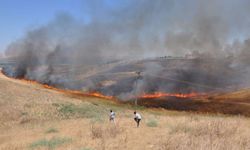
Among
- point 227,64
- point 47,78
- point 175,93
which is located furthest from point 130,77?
point 227,64

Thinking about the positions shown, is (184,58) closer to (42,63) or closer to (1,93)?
(42,63)

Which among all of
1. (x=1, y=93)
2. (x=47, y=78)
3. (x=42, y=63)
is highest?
(x=42, y=63)

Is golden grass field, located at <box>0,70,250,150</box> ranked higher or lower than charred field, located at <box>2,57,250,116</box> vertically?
lower

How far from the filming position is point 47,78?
86125mm

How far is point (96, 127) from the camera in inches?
761

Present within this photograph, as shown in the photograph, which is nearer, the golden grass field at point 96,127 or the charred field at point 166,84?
the golden grass field at point 96,127

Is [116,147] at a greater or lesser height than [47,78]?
lesser

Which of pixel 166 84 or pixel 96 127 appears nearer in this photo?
pixel 96 127

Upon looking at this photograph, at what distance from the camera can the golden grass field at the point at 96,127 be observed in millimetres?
12469

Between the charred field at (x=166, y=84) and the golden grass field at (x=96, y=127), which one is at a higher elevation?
the charred field at (x=166, y=84)

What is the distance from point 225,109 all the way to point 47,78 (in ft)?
151

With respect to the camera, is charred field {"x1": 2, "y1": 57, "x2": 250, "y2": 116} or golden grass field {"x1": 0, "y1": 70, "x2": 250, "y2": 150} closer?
golden grass field {"x1": 0, "y1": 70, "x2": 250, "y2": 150}

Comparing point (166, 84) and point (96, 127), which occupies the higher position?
point (166, 84)

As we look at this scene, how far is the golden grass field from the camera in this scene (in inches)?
491
